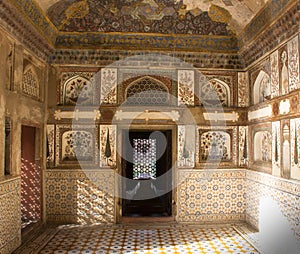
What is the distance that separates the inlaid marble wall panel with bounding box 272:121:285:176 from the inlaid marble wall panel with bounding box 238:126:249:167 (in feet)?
3.76

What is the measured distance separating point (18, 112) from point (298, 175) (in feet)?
12.7

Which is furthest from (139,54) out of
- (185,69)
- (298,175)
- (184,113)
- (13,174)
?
(298,175)

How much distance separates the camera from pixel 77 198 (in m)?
5.66

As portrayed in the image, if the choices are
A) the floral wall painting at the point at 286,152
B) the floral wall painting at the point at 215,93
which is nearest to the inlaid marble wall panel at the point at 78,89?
the floral wall painting at the point at 215,93

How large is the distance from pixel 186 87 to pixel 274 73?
1.69 m

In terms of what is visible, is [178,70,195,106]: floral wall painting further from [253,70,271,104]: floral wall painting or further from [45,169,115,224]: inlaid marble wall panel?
[45,169,115,224]: inlaid marble wall panel

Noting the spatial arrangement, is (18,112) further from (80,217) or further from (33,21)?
(80,217)

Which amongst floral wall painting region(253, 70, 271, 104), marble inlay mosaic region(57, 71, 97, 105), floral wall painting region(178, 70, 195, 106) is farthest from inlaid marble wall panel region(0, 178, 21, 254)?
floral wall painting region(253, 70, 271, 104)

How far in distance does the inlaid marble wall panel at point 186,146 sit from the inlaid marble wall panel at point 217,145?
0.37 feet

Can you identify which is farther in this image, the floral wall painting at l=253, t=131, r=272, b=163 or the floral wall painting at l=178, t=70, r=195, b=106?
the floral wall painting at l=178, t=70, r=195, b=106

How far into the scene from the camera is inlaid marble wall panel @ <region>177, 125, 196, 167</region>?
5.84m

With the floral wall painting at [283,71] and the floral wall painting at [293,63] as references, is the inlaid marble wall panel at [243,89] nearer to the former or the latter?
the floral wall painting at [283,71]

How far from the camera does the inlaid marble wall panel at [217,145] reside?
5930mm

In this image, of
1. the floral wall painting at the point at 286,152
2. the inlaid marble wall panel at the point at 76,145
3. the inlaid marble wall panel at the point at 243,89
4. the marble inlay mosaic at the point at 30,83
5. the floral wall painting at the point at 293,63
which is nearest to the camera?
the floral wall painting at the point at 293,63
